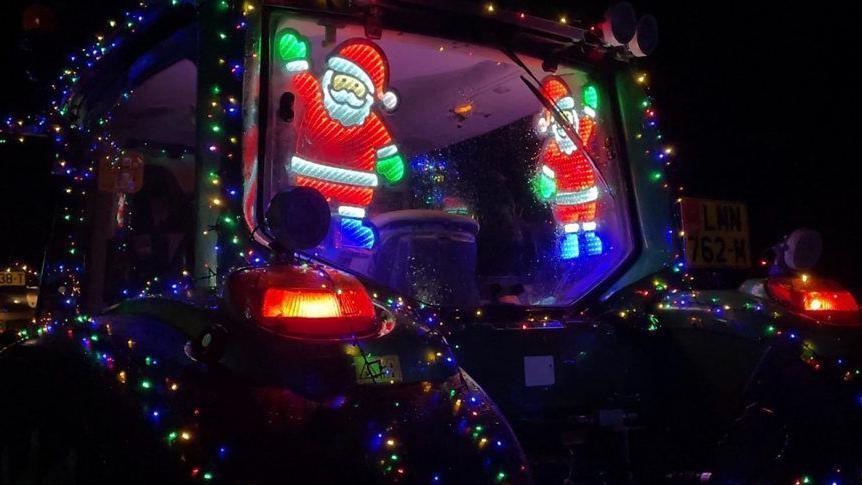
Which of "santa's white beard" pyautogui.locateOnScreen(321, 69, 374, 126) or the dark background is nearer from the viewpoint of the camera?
"santa's white beard" pyautogui.locateOnScreen(321, 69, 374, 126)

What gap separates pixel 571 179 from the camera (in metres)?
3.70

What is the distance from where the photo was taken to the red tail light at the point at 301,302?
193 centimetres

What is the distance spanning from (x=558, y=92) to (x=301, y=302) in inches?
81.3

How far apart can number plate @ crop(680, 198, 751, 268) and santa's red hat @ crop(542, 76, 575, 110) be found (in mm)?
709

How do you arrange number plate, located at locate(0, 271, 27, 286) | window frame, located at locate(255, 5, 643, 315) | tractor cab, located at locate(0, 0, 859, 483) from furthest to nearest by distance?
1. number plate, located at locate(0, 271, 27, 286)
2. window frame, located at locate(255, 5, 643, 315)
3. tractor cab, located at locate(0, 0, 859, 483)

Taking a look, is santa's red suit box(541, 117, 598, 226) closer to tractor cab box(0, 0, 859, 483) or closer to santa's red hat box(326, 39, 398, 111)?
tractor cab box(0, 0, 859, 483)

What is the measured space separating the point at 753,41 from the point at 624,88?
845 centimetres

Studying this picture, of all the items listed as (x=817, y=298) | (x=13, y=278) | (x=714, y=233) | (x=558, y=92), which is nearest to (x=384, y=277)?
(x=558, y=92)

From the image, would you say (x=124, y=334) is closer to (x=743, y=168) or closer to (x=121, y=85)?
Result: (x=121, y=85)

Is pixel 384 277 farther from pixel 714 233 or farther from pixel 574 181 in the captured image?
pixel 714 233

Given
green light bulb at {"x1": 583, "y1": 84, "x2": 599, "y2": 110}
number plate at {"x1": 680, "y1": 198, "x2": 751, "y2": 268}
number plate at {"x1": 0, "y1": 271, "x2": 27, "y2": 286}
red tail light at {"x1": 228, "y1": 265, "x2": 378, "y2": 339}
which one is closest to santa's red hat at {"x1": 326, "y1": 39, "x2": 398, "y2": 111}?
green light bulb at {"x1": 583, "y1": 84, "x2": 599, "y2": 110}

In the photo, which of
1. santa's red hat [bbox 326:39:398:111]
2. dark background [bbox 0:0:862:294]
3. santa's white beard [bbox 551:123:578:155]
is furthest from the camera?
dark background [bbox 0:0:862:294]

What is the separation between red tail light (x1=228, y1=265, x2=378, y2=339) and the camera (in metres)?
1.93

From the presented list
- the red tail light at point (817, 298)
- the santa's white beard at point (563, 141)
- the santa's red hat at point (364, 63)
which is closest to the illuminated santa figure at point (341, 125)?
the santa's red hat at point (364, 63)
